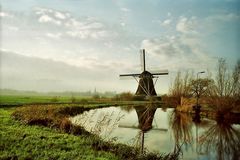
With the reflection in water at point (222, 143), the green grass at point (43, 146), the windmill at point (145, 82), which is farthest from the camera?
the windmill at point (145, 82)

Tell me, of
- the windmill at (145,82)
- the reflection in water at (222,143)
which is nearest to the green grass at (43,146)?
the reflection in water at (222,143)

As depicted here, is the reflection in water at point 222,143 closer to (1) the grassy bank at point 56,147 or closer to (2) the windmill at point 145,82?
(1) the grassy bank at point 56,147

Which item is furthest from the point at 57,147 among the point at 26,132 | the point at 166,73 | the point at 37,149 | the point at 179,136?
the point at 166,73

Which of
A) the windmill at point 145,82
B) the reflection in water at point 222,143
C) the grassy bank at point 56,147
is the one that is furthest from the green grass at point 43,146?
the windmill at point 145,82

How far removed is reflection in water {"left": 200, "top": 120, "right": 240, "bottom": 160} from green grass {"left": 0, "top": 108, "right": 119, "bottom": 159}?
5.03 meters

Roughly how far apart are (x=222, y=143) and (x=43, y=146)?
334 inches

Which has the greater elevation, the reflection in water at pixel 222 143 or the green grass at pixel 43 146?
the green grass at pixel 43 146

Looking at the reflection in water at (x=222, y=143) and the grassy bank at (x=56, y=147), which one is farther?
the reflection in water at (x=222, y=143)

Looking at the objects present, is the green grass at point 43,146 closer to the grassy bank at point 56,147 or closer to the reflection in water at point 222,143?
the grassy bank at point 56,147

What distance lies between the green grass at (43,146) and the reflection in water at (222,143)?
16.5ft

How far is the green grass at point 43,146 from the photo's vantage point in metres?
8.09

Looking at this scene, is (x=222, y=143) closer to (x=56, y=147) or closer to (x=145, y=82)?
(x=56, y=147)

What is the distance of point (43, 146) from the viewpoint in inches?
357

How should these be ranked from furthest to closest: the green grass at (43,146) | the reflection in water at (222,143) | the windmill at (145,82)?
the windmill at (145,82)
the reflection in water at (222,143)
the green grass at (43,146)
